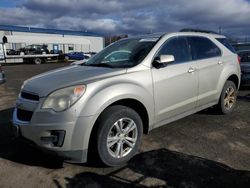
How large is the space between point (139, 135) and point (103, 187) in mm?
996

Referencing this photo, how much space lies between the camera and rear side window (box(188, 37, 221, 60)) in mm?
4973

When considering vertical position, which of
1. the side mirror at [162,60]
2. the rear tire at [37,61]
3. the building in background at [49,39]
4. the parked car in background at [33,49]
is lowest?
the rear tire at [37,61]

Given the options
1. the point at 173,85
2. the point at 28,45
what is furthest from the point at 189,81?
the point at 28,45

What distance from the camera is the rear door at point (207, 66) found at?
4.95 m

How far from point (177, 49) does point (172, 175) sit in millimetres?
2157

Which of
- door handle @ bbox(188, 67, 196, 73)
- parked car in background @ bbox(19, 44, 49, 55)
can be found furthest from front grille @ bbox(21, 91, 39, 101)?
parked car in background @ bbox(19, 44, 49, 55)

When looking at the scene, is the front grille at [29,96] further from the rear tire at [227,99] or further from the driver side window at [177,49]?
the rear tire at [227,99]

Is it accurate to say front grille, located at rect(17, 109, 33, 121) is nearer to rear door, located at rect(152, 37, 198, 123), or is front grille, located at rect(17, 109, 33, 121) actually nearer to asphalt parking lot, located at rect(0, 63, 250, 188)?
asphalt parking lot, located at rect(0, 63, 250, 188)

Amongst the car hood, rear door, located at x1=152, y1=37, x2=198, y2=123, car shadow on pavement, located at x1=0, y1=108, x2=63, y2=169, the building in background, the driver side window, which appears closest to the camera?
the car hood

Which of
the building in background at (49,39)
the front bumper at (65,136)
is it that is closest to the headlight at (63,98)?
the front bumper at (65,136)

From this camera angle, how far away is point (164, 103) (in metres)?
4.24

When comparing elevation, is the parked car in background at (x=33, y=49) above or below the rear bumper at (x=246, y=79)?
above

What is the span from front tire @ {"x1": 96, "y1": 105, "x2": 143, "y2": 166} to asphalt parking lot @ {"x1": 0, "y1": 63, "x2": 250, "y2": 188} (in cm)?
15

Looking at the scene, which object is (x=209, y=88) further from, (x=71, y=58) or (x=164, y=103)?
(x=71, y=58)
